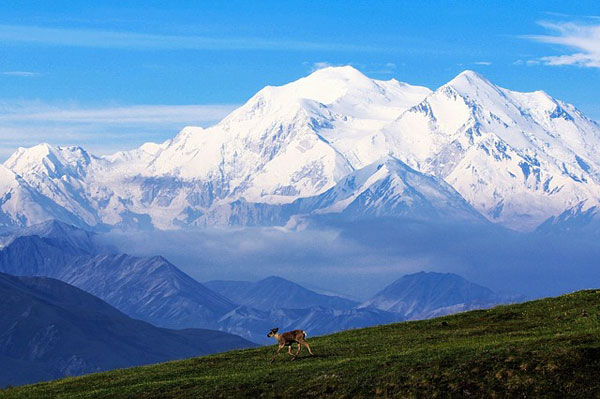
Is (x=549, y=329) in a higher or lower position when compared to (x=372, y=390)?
higher

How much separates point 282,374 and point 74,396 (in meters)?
12.8

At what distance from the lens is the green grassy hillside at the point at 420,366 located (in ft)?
165

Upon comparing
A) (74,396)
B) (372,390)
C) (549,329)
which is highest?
(549,329)

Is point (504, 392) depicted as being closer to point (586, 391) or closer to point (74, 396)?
point (586, 391)

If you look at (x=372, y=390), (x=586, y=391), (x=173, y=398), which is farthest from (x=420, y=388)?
(x=173, y=398)

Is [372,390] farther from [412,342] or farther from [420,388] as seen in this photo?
[412,342]

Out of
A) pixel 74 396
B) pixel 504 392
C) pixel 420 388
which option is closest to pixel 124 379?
pixel 74 396

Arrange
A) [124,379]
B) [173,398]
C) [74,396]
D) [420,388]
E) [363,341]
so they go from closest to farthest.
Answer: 1. [420,388]
2. [173,398]
3. [74,396]
4. [124,379]
5. [363,341]

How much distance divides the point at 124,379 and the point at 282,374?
490 inches

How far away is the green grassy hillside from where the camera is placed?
5044 cm

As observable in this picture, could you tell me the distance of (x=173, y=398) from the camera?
56.1 metres

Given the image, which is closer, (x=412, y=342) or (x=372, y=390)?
(x=372, y=390)

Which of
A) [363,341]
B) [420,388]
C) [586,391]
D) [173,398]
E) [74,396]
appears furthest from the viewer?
[363,341]

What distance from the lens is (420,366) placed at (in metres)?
54.3
